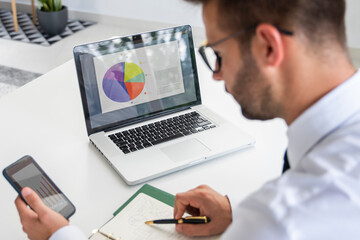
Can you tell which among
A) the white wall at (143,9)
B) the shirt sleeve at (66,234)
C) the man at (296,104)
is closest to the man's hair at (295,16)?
the man at (296,104)

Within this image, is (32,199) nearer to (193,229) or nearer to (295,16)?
(193,229)

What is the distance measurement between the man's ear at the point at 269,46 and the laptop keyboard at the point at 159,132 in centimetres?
50

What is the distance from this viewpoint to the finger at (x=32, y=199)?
0.82 meters

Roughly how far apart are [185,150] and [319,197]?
1.86 ft

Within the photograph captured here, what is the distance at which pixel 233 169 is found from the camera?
3.54 feet

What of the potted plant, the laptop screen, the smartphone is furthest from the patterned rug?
the smartphone

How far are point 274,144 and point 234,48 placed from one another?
1.59 ft

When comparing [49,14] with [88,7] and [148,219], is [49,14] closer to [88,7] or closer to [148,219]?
[88,7]

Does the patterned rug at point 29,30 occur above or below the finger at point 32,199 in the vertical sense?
above

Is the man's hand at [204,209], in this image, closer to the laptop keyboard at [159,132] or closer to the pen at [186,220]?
the pen at [186,220]

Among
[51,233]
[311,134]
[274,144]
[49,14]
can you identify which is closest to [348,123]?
[311,134]

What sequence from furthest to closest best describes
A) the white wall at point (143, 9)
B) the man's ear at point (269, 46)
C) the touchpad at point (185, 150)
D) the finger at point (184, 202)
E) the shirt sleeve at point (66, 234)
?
the white wall at point (143, 9) < the touchpad at point (185, 150) < the finger at point (184, 202) < the shirt sleeve at point (66, 234) < the man's ear at point (269, 46)

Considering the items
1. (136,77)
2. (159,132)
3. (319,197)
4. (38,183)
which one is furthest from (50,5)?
(319,197)

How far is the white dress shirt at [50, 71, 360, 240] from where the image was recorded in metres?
0.57
